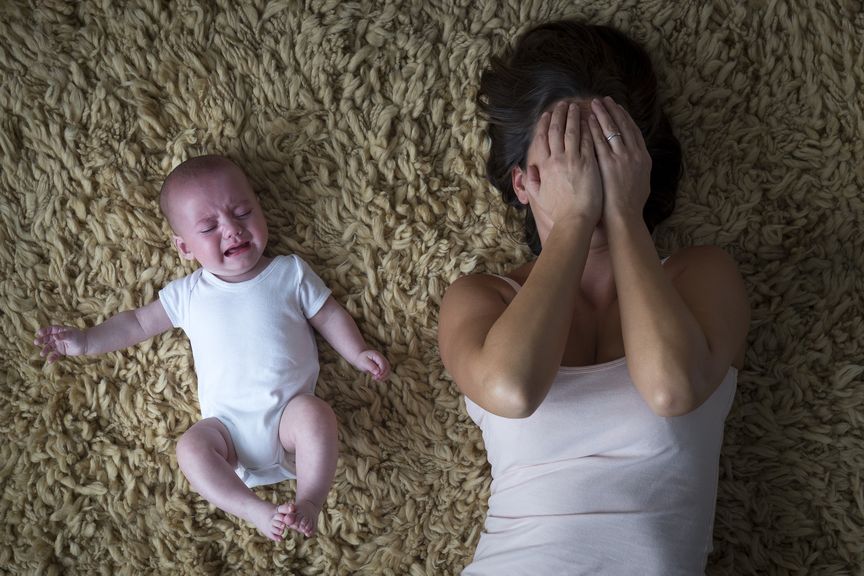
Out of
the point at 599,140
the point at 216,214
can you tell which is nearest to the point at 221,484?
the point at 216,214

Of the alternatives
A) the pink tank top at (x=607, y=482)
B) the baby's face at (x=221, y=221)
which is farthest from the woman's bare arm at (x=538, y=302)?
the baby's face at (x=221, y=221)

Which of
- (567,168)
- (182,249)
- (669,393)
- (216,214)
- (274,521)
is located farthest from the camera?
(182,249)

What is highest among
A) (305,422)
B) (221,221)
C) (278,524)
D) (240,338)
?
(221,221)

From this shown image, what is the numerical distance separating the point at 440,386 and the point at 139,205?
818mm

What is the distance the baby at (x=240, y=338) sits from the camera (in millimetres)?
1630

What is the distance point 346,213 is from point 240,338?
380 mm

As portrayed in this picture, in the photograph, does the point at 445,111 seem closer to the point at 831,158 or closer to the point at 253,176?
the point at 253,176

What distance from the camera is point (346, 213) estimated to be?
1.83 meters

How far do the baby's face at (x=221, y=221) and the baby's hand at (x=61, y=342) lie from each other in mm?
324

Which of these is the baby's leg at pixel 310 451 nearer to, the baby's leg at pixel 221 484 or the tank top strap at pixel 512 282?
the baby's leg at pixel 221 484

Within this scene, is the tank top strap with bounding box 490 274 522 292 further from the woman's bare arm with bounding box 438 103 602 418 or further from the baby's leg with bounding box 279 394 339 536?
the baby's leg with bounding box 279 394 339 536

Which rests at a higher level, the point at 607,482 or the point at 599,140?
the point at 599,140

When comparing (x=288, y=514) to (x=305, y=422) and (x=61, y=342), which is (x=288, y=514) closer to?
(x=305, y=422)

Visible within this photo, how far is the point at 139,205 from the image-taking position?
1820 mm
